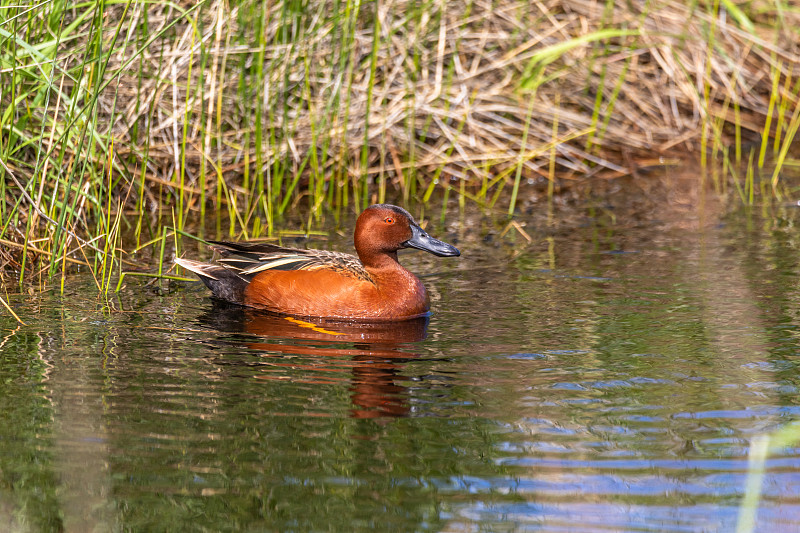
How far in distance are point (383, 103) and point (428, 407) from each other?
5032 millimetres

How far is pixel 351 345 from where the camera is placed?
493cm

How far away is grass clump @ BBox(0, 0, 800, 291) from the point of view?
7.06m

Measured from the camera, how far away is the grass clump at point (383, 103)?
23.2 feet

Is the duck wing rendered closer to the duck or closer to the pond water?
the duck

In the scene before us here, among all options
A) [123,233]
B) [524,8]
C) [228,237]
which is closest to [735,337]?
[228,237]

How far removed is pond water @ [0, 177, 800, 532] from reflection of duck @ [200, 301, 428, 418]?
19 mm

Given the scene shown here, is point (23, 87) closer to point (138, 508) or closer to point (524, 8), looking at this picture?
point (138, 508)

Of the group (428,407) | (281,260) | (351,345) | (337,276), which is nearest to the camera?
(428,407)

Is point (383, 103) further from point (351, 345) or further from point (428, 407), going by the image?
point (428, 407)

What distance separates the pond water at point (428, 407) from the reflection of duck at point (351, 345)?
0.06 feet

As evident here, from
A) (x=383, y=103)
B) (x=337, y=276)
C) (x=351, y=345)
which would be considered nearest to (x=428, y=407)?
(x=351, y=345)

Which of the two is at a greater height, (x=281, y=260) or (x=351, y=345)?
(x=281, y=260)

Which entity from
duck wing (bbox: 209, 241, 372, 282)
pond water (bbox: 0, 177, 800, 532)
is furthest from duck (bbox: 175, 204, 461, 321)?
pond water (bbox: 0, 177, 800, 532)

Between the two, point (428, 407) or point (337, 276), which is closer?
point (428, 407)
